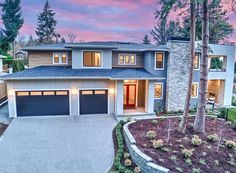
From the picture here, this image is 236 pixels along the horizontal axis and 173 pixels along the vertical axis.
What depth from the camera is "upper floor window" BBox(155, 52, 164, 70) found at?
55.4 feet

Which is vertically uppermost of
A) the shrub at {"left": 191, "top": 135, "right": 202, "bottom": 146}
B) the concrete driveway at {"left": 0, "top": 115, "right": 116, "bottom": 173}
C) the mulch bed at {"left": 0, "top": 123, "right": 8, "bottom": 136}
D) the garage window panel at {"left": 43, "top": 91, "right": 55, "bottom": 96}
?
the garage window panel at {"left": 43, "top": 91, "right": 55, "bottom": 96}

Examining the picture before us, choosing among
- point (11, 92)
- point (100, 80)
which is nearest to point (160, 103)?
point (100, 80)

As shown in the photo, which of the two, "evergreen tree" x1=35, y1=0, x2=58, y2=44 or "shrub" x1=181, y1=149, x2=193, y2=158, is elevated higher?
"evergreen tree" x1=35, y1=0, x2=58, y2=44

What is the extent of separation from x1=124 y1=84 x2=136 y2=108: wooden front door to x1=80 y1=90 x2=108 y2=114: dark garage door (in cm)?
230

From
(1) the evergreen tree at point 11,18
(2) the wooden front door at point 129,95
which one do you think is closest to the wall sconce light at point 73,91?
(2) the wooden front door at point 129,95

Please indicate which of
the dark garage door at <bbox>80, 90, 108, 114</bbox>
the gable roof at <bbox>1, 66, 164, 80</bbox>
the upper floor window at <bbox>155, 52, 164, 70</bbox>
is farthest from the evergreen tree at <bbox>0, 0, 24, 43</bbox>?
the upper floor window at <bbox>155, 52, 164, 70</bbox>

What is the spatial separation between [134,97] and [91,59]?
4925 mm

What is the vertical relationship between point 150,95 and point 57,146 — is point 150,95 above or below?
above

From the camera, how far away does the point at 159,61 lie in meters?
17.0

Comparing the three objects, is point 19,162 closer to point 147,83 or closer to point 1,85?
point 147,83

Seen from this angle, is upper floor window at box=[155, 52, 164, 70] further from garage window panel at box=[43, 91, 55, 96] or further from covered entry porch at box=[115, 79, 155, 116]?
garage window panel at box=[43, 91, 55, 96]

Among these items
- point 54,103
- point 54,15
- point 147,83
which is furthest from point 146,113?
point 54,15

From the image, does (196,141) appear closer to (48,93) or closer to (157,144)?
(157,144)

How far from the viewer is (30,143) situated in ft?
34.7
